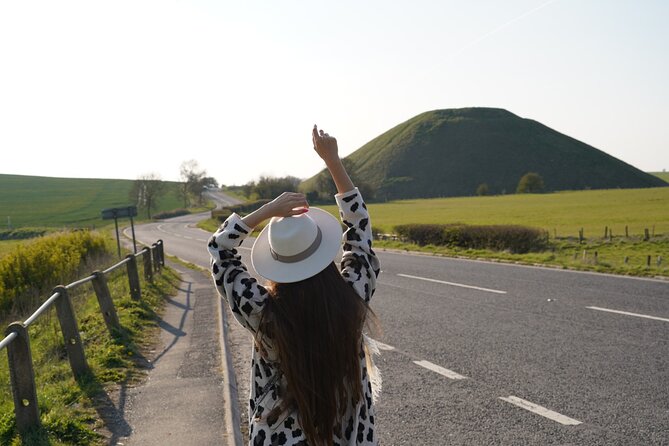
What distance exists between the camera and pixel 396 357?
750 cm

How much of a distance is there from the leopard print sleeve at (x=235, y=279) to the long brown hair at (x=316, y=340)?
0.24ft

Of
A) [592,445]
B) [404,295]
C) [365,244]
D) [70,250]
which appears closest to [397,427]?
[592,445]

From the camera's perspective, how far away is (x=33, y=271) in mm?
16219

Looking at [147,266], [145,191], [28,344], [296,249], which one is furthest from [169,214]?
[296,249]

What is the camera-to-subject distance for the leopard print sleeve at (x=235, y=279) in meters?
2.30

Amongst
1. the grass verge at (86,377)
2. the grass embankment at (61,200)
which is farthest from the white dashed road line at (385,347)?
the grass embankment at (61,200)

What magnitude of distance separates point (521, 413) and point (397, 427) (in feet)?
3.66

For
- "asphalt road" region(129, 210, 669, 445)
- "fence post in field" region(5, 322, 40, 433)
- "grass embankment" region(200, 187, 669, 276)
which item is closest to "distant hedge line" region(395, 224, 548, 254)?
"grass embankment" region(200, 187, 669, 276)

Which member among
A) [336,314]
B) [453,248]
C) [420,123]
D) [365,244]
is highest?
[420,123]

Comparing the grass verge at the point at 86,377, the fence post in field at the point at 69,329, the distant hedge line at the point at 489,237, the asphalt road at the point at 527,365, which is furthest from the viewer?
the distant hedge line at the point at 489,237

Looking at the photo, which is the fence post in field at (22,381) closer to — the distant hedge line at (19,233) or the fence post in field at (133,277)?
the fence post in field at (133,277)

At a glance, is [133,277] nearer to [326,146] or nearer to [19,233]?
[326,146]

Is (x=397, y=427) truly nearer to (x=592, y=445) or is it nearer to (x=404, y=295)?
(x=592, y=445)

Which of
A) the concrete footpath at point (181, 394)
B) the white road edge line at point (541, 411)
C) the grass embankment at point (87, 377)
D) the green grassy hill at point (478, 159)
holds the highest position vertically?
the green grassy hill at point (478, 159)
